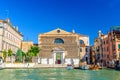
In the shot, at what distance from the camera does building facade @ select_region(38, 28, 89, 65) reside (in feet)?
184

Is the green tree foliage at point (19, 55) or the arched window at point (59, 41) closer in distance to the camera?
the green tree foliage at point (19, 55)

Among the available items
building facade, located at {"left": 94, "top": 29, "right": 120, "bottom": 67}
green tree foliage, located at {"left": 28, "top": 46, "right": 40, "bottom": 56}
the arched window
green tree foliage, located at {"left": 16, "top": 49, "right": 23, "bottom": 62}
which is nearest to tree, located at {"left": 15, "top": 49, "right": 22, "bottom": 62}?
green tree foliage, located at {"left": 16, "top": 49, "right": 23, "bottom": 62}

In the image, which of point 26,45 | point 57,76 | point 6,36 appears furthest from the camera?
point 26,45

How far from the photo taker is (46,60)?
5566 cm

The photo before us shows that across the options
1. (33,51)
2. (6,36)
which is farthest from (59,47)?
→ (6,36)

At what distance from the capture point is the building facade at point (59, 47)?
56000 millimetres

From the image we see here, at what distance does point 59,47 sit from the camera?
2239 inches

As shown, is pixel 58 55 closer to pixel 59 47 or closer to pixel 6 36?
pixel 59 47

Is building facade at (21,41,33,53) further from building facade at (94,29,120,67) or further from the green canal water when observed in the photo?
the green canal water

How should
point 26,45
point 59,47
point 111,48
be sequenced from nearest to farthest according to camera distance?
1. point 111,48
2. point 59,47
3. point 26,45

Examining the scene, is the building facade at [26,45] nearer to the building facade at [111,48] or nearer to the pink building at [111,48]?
the building facade at [111,48]

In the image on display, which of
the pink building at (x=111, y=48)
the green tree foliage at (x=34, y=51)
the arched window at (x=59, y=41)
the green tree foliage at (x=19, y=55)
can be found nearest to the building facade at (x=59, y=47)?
the arched window at (x=59, y=41)

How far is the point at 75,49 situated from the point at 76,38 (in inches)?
127

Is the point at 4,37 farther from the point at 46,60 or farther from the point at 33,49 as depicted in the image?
the point at 46,60
